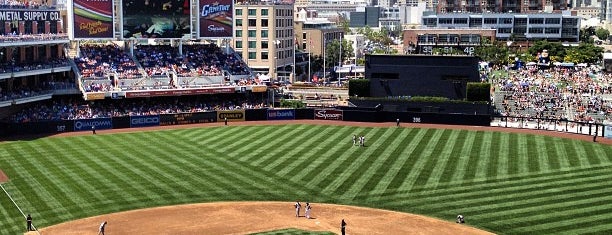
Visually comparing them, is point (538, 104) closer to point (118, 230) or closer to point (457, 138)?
point (457, 138)

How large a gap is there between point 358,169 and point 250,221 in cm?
1349

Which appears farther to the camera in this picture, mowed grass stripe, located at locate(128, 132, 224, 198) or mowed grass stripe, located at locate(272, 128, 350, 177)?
mowed grass stripe, located at locate(272, 128, 350, 177)

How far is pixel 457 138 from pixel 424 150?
23.7ft

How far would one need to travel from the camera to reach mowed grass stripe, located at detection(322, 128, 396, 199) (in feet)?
152

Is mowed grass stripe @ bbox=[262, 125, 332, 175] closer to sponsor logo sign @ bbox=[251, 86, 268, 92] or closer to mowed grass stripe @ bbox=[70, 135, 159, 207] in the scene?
mowed grass stripe @ bbox=[70, 135, 159, 207]

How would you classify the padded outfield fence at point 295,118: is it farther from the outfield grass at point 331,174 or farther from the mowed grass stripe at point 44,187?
the mowed grass stripe at point 44,187

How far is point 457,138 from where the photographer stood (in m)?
64.6

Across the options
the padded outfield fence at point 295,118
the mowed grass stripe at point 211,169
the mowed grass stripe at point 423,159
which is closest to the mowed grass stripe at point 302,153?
the mowed grass stripe at point 211,169

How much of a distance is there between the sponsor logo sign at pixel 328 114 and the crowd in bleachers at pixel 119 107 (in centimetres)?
769

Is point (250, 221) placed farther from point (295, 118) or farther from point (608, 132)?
point (608, 132)

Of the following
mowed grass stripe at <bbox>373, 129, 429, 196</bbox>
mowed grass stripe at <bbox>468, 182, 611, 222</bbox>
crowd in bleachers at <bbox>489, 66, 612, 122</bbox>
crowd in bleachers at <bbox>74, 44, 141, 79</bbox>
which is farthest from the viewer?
crowd in bleachers at <bbox>74, 44, 141, 79</bbox>

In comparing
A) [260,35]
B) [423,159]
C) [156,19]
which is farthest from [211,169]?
[260,35]

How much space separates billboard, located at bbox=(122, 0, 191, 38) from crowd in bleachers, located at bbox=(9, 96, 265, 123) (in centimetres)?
867

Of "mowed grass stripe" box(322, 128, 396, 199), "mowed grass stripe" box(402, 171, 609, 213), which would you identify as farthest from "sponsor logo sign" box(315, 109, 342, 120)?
"mowed grass stripe" box(402, 171, 609, 213)
